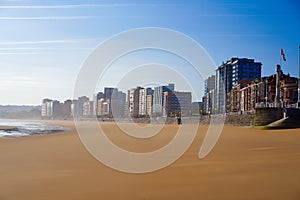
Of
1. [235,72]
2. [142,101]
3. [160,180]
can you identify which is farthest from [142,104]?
[160,180]

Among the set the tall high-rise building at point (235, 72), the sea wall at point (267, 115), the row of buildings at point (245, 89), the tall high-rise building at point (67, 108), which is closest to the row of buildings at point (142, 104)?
the row of buildings at point (245, 89)

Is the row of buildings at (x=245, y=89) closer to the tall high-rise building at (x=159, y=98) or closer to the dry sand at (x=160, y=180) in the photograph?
the tall high-rise building at (x=159, y=98)

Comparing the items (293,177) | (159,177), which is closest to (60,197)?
(159,177)

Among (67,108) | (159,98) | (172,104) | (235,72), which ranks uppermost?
(235,72)

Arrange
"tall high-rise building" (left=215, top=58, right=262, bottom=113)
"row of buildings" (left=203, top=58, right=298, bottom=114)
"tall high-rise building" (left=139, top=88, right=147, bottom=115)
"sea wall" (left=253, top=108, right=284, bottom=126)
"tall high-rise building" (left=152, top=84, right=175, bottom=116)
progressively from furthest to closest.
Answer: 1. "tall high-rise building" (left=215, top=58, right=262, bottom=113)
2. "tall high-rise building" (left=139, top=88, right=147, bottom=115)
3. "tall high-rise building" (left=152, top=84, right=175, bottom=116)
4. "row of buildings" (left=203, top=58, right=298, bottom=114)
5. "sea wall" (left=253, top=108, right=284, bottom=126)

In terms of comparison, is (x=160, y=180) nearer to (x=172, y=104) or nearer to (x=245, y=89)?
(x=245, y=89)

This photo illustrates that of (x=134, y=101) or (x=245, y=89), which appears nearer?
(x=245, y=89)

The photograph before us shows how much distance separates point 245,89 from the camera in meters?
69.2

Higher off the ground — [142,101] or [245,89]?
[245,89]

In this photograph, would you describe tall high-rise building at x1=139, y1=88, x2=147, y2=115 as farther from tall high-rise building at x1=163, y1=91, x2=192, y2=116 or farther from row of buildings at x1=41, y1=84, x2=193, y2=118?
tall high-rise building at x1=163, y1=91, x2=192, y2=116

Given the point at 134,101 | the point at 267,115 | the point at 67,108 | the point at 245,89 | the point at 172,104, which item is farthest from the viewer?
the point at 67,108

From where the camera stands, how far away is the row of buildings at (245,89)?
152ft

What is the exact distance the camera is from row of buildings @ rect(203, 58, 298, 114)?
46344 millimetres

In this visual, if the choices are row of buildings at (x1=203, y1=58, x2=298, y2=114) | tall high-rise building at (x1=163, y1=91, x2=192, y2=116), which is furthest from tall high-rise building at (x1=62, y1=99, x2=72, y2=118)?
row of buildings at (x1=203, y1=58, x2=298, y2=114)
